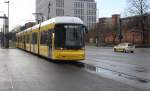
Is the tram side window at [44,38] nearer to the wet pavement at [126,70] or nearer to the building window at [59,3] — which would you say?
the wet pavement at [126,70]

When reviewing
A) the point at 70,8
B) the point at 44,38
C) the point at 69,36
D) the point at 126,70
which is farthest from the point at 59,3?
the point at 126,70

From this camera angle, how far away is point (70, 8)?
101750 millimetres

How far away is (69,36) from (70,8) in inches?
2829

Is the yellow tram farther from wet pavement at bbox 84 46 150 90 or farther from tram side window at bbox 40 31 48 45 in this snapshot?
tram side window at bbox 40 31 48 45

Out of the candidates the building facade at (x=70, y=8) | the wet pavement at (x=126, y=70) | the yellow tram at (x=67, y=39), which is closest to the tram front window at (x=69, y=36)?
the yellow tram at (x=67, y=39)

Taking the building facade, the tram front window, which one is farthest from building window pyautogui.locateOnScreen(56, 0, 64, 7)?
the tram front window

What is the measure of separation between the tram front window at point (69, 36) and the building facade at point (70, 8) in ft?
201

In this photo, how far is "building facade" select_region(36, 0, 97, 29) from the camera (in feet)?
326

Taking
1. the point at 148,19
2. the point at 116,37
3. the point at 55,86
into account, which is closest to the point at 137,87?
the point at 55,86

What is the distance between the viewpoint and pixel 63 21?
30.8 meters

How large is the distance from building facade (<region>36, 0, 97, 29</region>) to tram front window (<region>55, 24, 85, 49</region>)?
201 feet

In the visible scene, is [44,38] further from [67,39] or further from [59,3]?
[59,3]

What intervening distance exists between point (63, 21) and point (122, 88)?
54.9 ft

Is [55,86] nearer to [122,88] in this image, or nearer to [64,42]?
[122,88]
